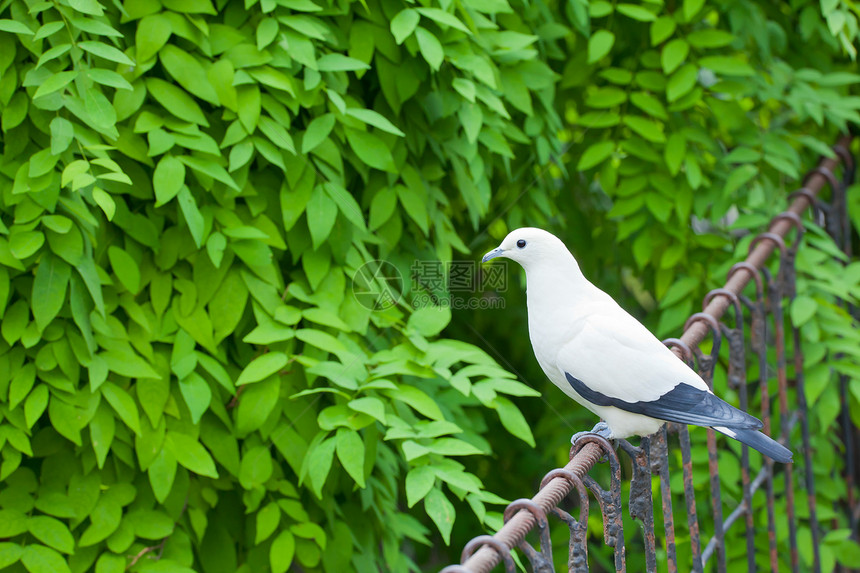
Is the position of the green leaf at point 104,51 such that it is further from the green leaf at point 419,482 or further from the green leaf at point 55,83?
the green leaf at point 419,482

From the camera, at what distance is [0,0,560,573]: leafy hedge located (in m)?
1.72

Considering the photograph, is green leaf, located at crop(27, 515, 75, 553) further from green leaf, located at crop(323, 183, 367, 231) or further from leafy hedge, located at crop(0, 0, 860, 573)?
green leaf, located at crop(323, 183, 367, 231)

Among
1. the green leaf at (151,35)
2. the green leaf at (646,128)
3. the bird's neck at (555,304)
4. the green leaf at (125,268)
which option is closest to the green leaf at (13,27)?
the green leaf at (151,35)

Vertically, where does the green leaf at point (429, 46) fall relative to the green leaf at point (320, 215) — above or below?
above

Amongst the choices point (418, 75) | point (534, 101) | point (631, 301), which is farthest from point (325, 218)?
point (631, 301)

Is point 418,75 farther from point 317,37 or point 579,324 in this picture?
point 579,324

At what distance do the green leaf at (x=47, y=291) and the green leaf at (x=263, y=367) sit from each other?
1.32 ft

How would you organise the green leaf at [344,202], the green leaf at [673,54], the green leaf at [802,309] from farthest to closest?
the green leaf at [673,54], the green leaf at [802,309], the green leaf at [344,202]

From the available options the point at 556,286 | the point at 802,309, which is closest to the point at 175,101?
the point at 556,286

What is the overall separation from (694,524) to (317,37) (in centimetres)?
139

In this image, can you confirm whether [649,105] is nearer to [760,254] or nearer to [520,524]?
[760,254]

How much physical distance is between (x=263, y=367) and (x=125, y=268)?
380mm

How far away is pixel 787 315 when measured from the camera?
264cm

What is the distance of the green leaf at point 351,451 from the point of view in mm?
1731
